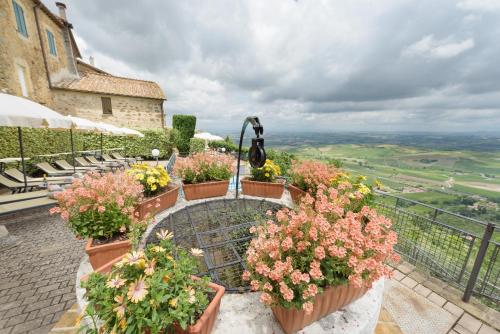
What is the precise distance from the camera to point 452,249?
342 cm

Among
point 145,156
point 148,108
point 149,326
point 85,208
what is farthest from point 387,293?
point 148,108

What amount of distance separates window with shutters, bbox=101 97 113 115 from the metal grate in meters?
16.0

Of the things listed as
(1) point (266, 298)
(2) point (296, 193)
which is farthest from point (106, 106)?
(1) point (266, 298)

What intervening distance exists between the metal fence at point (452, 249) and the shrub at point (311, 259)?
2315 mm

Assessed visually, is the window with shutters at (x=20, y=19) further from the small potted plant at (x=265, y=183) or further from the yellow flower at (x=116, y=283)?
the yellow flower at (x=116, y=283)

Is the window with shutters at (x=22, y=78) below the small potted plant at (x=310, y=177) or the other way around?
the other way around

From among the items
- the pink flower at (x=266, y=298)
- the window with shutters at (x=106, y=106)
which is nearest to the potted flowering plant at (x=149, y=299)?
the pink flower at (x=266, y=298)

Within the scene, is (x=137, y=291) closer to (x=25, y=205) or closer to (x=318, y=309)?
(x=318, y=309)

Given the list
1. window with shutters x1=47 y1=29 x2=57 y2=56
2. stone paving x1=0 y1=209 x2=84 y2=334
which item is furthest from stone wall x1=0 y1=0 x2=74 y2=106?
stone paving x1=0 y1=209 x2=84 y2=334

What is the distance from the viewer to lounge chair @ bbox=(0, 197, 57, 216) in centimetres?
410

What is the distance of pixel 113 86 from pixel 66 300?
699 inches

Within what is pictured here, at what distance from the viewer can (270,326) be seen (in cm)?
177

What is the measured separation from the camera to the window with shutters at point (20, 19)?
988cm

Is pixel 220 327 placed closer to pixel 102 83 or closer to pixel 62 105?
pixel 62 105
